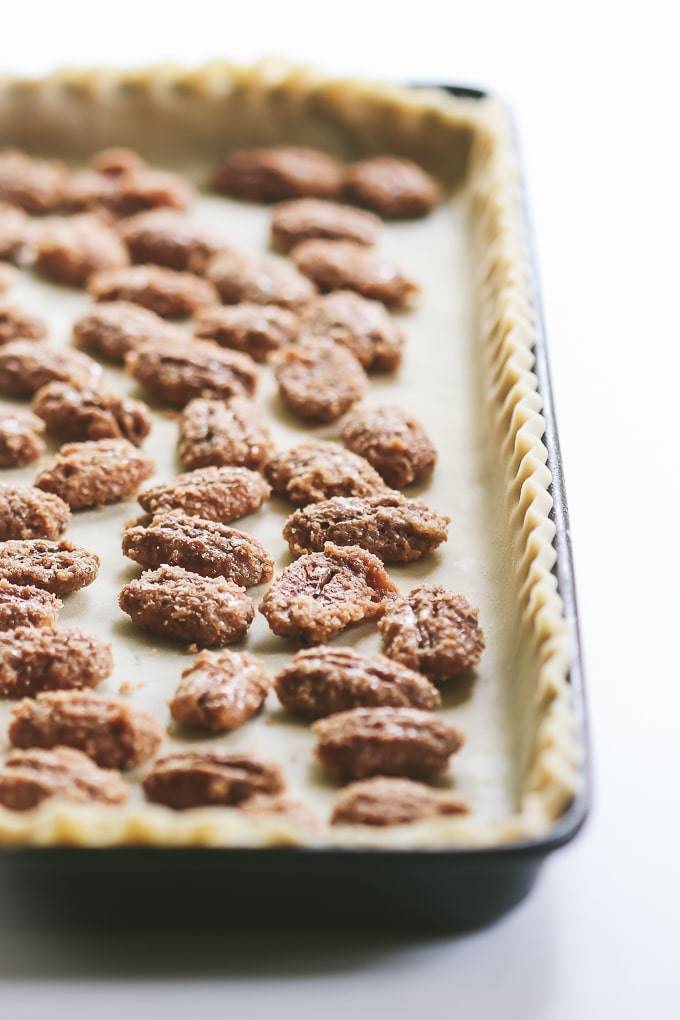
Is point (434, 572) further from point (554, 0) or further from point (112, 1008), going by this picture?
point (554, 0)

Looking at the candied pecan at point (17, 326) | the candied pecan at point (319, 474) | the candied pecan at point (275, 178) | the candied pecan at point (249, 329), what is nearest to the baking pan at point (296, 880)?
the candied pecan at point (319, 474)

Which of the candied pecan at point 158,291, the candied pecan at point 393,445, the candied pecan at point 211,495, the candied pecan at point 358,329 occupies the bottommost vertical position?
the candied pecan at point 211,495

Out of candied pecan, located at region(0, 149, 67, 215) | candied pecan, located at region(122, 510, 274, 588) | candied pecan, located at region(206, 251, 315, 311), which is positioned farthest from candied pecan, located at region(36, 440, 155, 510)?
candied pecan, located at region(0, 149, 67, 215)

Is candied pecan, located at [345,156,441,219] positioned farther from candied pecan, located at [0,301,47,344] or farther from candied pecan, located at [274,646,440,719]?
candied pecan, located at [274,646,440,719]

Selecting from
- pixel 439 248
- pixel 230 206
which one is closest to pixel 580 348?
pixel 439 248

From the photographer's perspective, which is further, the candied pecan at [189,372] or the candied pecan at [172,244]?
the candied pecan at [172,244]

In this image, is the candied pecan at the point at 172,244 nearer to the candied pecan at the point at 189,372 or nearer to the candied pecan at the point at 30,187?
the candied pecan at the point at 30,187

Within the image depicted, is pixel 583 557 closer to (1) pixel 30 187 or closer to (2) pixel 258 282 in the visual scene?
(2) pixel 258 282
